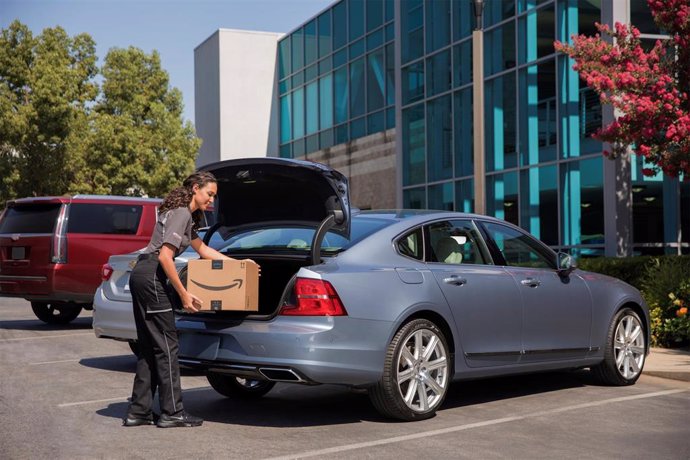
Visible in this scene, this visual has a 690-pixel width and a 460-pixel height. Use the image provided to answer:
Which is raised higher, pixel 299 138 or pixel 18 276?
pixel 299 138

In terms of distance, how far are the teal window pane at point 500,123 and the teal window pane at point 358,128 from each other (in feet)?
30.4

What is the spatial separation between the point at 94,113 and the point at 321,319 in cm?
3513

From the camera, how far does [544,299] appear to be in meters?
8.45

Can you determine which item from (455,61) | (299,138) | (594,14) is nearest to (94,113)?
(299,138)

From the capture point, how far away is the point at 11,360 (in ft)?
36.9

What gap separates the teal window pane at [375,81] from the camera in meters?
31.0

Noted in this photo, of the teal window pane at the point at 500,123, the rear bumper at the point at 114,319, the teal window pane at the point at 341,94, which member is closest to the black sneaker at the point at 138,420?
the rear bumper at the point at 114,319

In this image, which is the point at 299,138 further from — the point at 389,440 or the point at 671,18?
the point at 389,440

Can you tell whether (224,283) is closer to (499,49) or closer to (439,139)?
(499,49)

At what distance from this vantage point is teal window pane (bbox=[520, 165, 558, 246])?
20.5m

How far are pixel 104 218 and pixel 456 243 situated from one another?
27.4ft

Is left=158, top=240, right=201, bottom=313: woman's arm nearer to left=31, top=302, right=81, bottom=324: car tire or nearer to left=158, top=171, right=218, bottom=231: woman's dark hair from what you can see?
left=158, top=171, right=218, bottom=231: woman's dark hair

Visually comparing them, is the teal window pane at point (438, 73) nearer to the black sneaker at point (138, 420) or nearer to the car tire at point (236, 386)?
the car tire at point (236, 386)

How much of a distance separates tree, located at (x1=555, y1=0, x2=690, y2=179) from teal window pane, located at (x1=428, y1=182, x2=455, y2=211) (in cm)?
989
